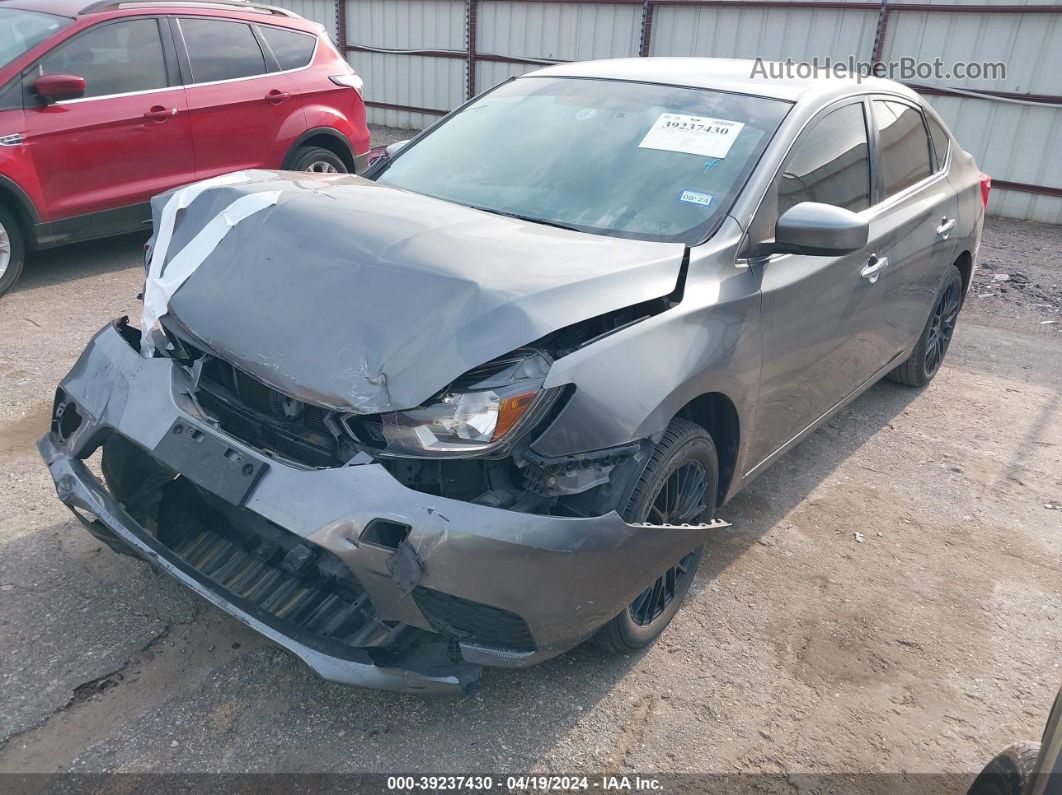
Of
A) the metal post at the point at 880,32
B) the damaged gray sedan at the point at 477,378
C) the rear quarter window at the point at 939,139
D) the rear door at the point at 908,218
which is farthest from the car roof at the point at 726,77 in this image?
the metal post at the point at 880,32

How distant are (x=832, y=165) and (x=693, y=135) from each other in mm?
659

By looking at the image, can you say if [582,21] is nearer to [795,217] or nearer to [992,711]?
[795,217]

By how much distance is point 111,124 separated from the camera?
5.80 m

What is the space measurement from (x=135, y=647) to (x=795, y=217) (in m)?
2.54

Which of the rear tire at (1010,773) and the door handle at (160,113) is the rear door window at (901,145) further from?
the door handle at (160,113)

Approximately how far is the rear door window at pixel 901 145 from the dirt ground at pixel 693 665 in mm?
1422

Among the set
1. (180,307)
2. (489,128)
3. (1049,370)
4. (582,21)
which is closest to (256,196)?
(180,307)

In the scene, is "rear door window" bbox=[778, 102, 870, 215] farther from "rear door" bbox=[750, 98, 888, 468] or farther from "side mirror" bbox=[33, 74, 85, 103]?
"side mirror" bbox=[33, 74, 85, 103]

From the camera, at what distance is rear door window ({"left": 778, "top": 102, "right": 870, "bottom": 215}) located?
3.27 metres

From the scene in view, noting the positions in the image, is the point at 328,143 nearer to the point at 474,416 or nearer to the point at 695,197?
the point at 695,197

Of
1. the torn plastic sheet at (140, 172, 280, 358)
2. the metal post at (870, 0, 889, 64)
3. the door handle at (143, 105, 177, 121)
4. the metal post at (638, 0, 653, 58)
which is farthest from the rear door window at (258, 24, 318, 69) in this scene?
A: the metal post at (870, 0, 889, 64)

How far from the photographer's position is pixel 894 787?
251cm

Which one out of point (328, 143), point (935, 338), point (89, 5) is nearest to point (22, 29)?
point (89, 5)

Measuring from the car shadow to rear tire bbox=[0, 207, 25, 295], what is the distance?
0.59ft
